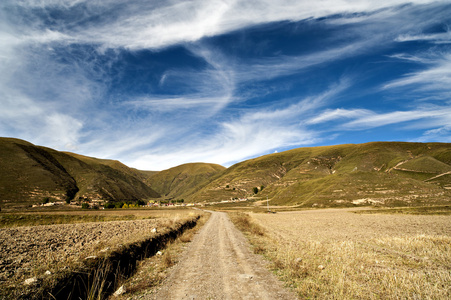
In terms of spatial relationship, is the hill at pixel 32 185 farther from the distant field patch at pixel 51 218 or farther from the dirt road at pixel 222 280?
the dirt road at pixel 222 280

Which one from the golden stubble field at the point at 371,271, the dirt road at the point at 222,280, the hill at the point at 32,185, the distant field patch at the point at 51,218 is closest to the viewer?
the golden stubble field at the point at 371,271

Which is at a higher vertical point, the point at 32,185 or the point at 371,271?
the point at 32,185

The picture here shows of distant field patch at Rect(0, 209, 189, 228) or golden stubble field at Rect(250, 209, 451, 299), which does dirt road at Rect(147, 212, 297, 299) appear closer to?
golden stubble field at Rect(250, 209, 451, 299)

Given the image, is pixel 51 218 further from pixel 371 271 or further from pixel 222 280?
pixel 371 271

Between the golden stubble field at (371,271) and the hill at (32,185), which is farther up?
the hill at (32,185)

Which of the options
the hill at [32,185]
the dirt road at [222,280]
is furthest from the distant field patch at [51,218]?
the hill at [32,185]

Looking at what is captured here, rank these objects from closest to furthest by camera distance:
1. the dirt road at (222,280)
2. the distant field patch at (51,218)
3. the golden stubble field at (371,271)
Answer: the golden stubble field at (371,271) < the dirt road at (222,280) < the distant field patch at (51,218)

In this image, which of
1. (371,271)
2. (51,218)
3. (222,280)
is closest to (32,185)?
(51,218)

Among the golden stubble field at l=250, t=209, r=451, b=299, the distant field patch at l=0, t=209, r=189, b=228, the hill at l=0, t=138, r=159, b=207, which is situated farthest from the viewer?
the hill at l=0, t=138, r=159, b=207

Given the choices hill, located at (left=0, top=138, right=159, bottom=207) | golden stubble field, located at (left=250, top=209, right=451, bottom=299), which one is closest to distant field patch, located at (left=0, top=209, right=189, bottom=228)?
golden stubble field, located at (left=250, top=209, right=451, bottom=299)

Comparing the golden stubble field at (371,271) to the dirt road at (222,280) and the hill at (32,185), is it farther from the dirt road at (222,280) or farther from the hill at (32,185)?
the hill at (32,185)

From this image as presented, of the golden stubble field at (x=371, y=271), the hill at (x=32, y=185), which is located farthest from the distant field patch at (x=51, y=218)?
the hill at (x=32, y=185)

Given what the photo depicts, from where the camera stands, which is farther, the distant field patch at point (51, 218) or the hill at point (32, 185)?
the hill at point (32, 185)

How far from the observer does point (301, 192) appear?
12738cm
